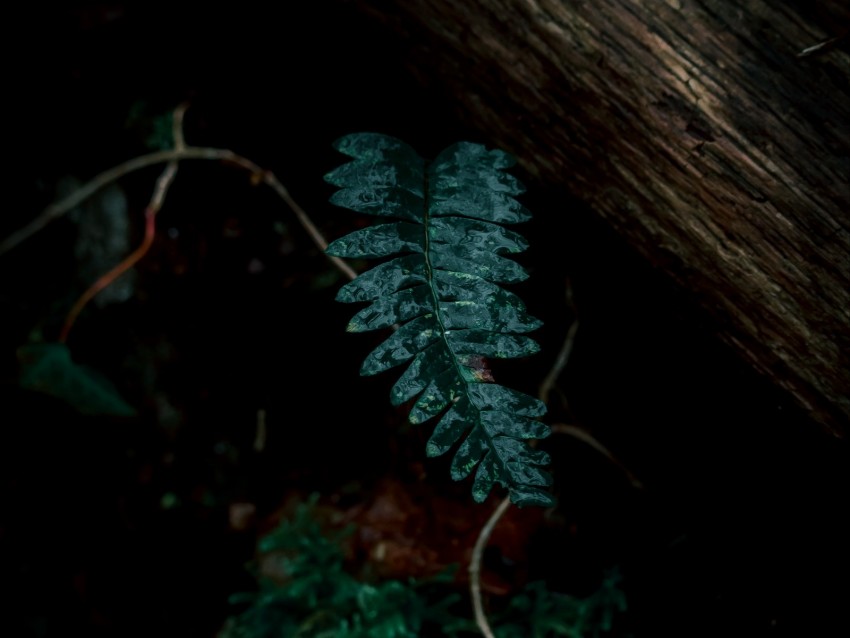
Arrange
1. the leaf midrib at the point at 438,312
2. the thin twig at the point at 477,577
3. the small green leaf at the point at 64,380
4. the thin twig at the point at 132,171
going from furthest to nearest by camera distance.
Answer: the thin twig at the point at 132,171, the small green leaf at the point at 64,380, the thin twig at the point at 477,577, the leaf midrib at the point at 438,312

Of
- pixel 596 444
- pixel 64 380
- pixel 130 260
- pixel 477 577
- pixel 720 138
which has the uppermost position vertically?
pixel 720 138

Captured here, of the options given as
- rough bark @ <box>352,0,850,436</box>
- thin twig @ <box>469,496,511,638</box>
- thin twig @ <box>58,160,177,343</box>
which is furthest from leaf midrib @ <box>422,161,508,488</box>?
thin twig @ <box>58,160,177,343</box>

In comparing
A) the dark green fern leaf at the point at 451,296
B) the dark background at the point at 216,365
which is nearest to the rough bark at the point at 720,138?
the dark green fern leaf at the point at 451,296

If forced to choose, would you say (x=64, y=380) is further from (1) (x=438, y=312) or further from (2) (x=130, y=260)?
(1) (x=438, y=312)

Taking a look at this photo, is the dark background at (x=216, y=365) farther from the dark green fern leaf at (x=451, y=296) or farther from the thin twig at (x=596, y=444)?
the dark green fern leaf at (x=451, y=296)

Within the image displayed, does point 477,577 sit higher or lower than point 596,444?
lower

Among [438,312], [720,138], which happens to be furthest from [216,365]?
[720,138]

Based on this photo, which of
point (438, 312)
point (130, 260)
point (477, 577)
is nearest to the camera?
point (438, 312)
